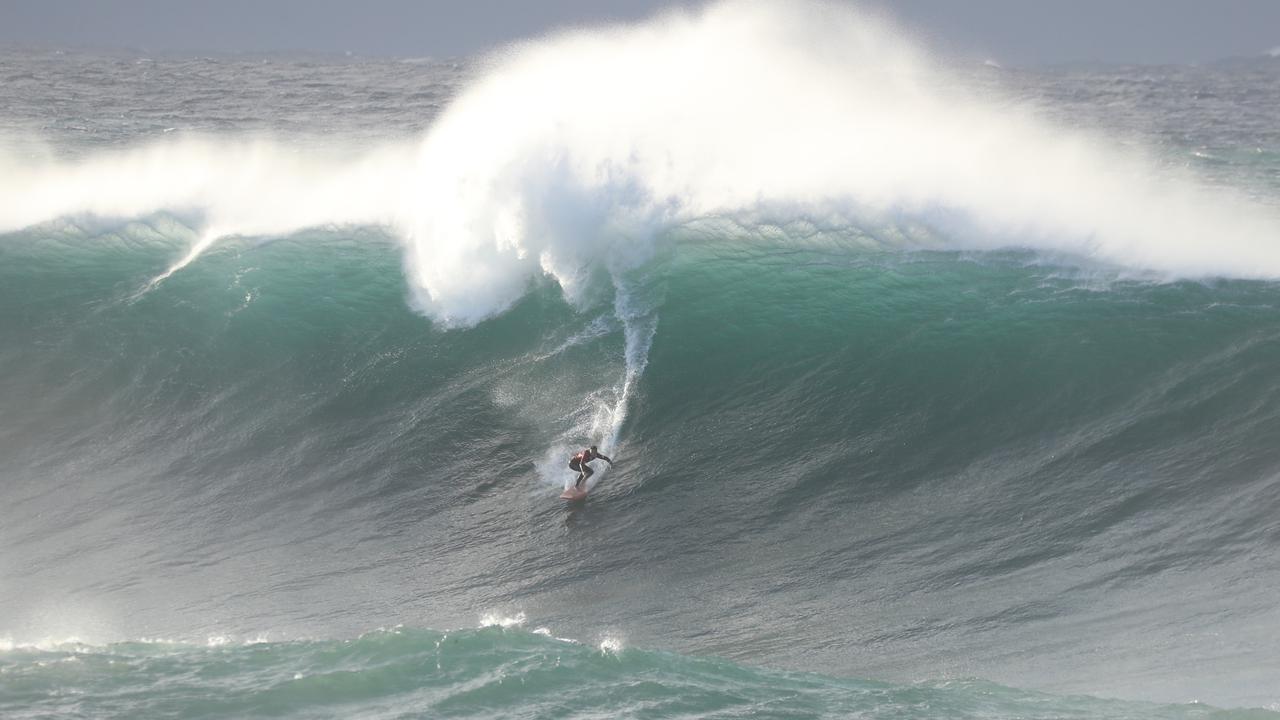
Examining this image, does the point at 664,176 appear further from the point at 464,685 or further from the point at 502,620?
the point at 464,685

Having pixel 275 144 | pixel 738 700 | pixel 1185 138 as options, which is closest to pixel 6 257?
pixel 275 144

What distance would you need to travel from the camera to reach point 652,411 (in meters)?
13.2

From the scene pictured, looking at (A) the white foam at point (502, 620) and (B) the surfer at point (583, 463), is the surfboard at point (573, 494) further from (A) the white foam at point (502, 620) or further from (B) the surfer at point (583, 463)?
(A) the white foam at point (502, 620)

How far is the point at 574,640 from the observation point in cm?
966

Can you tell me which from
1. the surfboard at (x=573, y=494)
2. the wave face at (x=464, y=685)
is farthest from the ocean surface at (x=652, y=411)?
the surfboard at (x=573, y=494)

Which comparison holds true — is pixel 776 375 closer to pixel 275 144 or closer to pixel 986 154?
pixel 986 154

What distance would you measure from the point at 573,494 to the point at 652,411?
6.10 ft

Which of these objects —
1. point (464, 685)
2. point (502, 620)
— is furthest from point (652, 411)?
point (464, 685)

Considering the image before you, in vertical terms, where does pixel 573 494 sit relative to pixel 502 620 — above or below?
above

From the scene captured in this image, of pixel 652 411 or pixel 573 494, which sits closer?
pixel 573 494

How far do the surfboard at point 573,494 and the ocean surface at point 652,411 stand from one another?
40cm

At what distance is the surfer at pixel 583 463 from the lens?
38.6 feet

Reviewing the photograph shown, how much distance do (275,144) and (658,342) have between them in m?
12.7

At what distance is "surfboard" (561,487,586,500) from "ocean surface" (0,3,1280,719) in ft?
1.32
